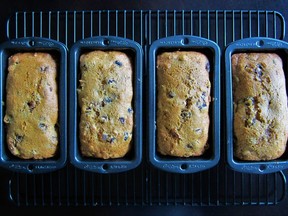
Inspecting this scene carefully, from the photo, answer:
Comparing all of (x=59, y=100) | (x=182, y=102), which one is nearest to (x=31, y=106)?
(x=59, y=100)

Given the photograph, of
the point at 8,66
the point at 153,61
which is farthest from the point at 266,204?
the point at 8,66

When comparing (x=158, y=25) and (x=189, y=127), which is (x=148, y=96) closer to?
(x=189, y=127)

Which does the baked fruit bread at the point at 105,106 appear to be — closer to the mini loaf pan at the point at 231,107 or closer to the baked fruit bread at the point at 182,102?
the baked fruit bread at the point at 182,102

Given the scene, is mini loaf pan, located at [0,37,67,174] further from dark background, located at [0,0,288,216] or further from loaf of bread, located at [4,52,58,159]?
dark background, located at [0,0,288,216]

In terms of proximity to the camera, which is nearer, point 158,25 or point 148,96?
point 148,96

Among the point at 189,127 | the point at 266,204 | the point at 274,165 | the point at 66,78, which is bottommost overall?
the point at 266,204

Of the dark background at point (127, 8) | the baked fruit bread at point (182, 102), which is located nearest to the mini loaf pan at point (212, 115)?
the baked fruit bread at point (182, 102)
